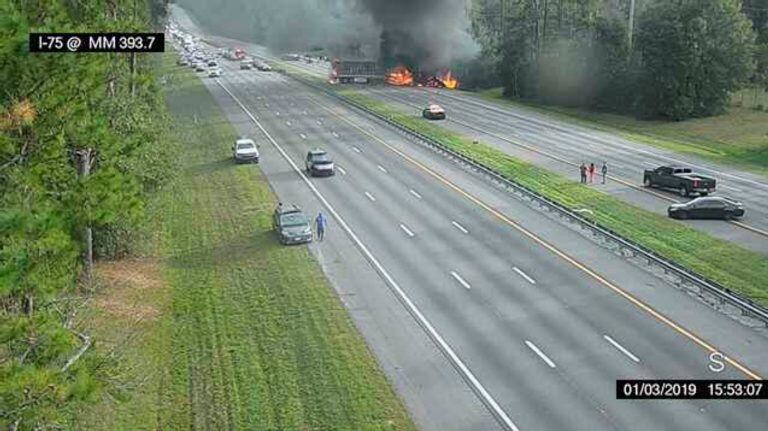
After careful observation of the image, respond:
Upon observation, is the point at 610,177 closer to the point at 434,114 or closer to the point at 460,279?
the point at 460,279

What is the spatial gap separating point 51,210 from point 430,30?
86166 millimetres

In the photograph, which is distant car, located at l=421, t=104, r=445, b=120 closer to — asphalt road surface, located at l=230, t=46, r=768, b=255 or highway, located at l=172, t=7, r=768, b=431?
asphalt road surface, located at l=230, t=46, r=768, b=255

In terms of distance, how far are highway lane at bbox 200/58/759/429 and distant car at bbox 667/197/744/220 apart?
8.60 meters

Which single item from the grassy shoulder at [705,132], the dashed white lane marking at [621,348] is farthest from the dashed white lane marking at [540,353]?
the grassy shoulder at [705,132]

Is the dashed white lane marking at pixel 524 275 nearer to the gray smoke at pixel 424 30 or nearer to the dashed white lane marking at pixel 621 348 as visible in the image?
the dashed white lane marking at pixel 621 348

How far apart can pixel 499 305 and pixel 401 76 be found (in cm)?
7945

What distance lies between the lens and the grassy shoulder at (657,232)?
29297 mm

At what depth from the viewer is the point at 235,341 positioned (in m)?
23.7

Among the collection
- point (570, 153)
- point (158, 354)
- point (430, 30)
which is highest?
point (430, 30)

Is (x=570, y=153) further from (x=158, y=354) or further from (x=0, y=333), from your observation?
(x=0, y=333)

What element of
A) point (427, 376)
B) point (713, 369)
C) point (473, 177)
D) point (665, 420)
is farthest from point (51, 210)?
point (473, 177)

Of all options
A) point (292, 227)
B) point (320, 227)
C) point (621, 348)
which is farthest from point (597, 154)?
point (621, 348)

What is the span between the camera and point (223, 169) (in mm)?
49594

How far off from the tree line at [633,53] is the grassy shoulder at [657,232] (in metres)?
26.9
